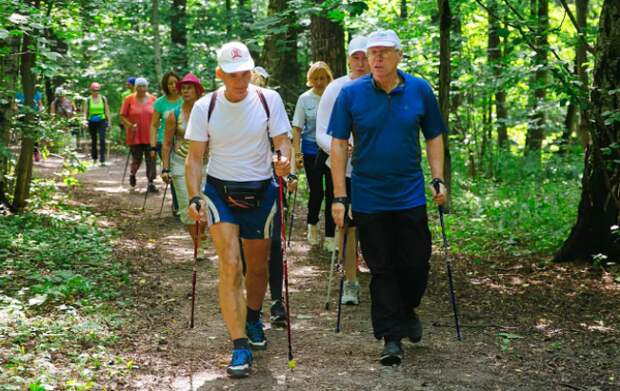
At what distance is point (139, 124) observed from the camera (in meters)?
15.5

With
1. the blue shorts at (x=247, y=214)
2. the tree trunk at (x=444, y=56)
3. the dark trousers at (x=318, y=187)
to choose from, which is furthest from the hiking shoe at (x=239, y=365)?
the tree trunk at (x=444, y=56)

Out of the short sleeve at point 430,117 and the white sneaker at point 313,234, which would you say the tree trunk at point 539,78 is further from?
the white sneaker at point 313,234

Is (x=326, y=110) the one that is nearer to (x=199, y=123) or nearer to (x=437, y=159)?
(x=437, y=159)

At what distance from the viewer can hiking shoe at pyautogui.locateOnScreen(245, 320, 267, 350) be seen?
20.7 ft

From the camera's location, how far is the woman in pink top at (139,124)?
15.5 metres

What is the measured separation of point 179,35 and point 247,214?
20.7m

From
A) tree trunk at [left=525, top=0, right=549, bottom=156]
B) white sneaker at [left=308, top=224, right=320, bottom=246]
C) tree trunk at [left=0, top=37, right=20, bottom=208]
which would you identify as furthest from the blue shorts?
tree trunk at [left=0, top=37, right=20, bottom=208]

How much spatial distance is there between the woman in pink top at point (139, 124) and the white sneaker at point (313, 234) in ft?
18.2

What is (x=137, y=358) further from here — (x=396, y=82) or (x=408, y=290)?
(x=396, y=82)

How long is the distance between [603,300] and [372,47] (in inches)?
140

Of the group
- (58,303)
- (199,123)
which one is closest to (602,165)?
(199,123)

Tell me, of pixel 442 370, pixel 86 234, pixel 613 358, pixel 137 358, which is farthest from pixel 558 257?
pixel 86 234

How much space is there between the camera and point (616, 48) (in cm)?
820

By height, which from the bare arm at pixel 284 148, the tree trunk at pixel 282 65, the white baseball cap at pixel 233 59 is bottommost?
the bare arm at pixel 284 148
